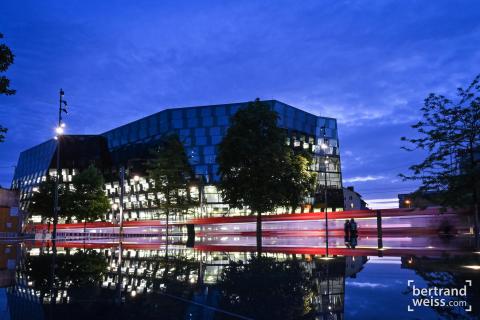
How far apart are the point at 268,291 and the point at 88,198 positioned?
56.1 metres

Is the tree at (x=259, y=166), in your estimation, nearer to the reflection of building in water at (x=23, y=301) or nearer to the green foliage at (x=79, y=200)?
the reflection of building in water at (x=23, y=301)

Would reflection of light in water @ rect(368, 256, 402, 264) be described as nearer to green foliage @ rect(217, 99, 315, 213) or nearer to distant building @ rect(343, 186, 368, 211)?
green foliage @ rect(217, 99, 315, 213)

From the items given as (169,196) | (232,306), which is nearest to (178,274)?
(232,306)

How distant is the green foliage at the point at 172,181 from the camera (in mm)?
52812

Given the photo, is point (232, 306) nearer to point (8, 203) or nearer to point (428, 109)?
point (428, 109)

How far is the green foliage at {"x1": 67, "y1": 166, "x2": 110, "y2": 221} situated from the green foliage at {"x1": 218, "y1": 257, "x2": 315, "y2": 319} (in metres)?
49.3

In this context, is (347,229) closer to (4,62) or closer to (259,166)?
(259,166)

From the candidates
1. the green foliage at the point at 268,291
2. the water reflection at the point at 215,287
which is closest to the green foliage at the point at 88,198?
the water reflection at the point at 215,287

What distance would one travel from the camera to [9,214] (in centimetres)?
4766

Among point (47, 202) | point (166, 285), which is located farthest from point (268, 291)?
point (47, 202)

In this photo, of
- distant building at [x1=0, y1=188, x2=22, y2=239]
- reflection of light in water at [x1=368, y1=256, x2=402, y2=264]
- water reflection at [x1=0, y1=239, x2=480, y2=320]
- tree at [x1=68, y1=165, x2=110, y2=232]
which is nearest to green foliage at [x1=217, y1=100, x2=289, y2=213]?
→ water reflection at [x1=0, y1=239, x2=480, y2=320]

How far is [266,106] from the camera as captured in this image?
39438 mm

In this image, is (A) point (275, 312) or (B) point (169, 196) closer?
(A) point (275, 312)

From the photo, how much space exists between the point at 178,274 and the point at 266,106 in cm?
2599
